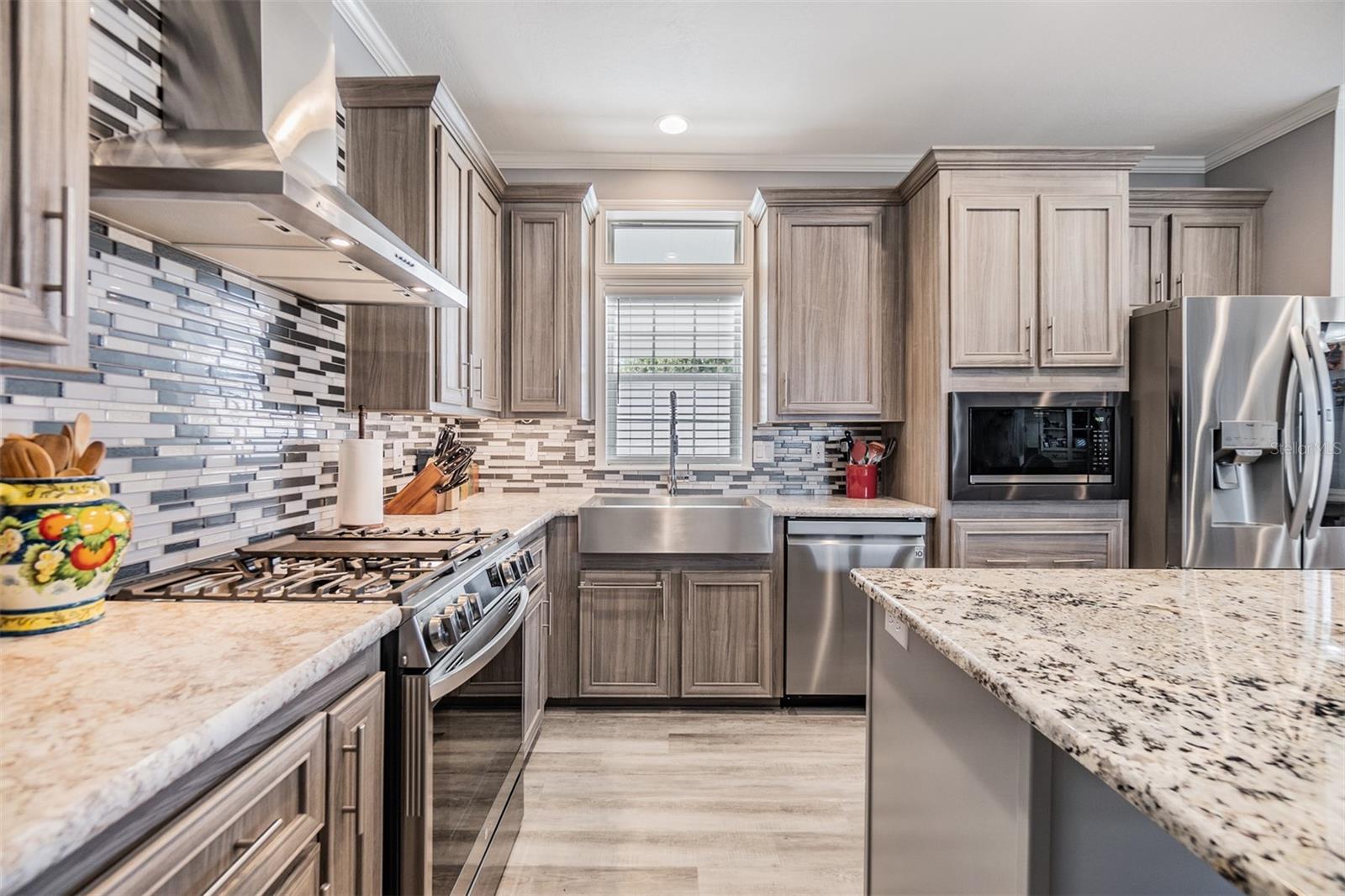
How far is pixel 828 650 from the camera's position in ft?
9.50

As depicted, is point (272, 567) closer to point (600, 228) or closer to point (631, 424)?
point (631, 424)

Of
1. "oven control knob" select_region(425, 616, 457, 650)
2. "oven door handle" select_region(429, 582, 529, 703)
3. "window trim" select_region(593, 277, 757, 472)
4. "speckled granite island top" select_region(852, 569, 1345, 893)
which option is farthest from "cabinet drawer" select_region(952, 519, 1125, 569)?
"oven control knob" select_region(425, 616, 457, 650)

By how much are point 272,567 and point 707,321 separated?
8.48 ft

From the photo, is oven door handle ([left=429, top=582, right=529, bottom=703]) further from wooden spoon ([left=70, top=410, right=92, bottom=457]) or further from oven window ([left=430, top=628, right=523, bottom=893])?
wooden spoon ([left=70, top=410, right=92, bottom=457])

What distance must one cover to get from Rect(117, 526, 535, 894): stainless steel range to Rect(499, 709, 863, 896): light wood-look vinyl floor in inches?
8.5

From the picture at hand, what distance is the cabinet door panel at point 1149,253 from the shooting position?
10.7ft

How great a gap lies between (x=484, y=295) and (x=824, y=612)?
2074mm

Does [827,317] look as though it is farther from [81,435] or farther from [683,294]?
[81,435]

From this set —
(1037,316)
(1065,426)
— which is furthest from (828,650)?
(1037,316)

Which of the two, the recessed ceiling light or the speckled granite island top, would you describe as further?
the recessed ceiling light

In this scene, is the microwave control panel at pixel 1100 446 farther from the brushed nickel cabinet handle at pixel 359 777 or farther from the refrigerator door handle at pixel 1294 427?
the brushed nickel cabinet handle at pixel 359 777

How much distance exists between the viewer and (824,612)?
2.89 m

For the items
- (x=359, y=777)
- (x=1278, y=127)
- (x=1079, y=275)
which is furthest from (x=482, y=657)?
(x=1278, y=127)

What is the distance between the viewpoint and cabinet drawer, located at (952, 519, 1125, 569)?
2822mm
